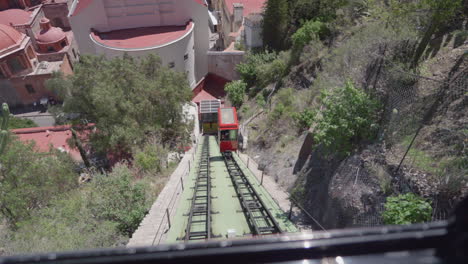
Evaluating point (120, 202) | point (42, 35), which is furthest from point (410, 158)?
point (42, 35)

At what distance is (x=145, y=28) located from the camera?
29.0 meters

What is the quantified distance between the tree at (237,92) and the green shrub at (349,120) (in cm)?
1703

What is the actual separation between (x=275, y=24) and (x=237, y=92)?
7213mm

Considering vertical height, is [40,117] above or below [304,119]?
below

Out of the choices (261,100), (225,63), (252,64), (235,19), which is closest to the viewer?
(261,100)

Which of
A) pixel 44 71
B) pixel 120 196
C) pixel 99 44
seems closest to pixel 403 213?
pixel 120 196

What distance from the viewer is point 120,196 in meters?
9.52

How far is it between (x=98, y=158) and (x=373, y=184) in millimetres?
18826

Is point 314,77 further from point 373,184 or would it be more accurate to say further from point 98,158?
point 98,158

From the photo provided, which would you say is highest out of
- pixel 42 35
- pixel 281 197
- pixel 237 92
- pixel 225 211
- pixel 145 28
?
pixel 225 211

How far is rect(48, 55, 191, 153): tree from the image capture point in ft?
47.0

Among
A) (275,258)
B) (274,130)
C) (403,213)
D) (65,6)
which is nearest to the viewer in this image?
(275,258)

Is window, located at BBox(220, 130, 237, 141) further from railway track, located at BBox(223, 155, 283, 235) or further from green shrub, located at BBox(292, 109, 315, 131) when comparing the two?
railway track, located at BBox(223, 155, 283, 235)

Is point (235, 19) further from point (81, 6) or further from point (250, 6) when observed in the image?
point (81, 6)
